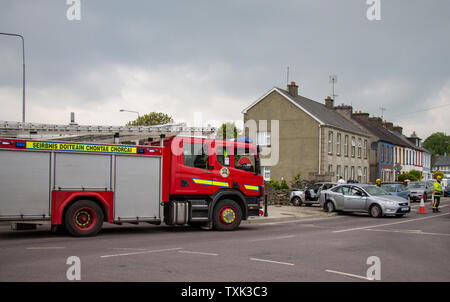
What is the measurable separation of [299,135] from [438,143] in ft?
419

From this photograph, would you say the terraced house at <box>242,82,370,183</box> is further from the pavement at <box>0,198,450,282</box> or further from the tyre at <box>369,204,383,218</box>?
the pavement at <box>0,198,450,282</box>

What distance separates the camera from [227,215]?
15008 mm

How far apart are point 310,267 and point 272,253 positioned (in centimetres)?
172

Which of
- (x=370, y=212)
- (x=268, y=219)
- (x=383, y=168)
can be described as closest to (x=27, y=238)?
(x=268, y=219)

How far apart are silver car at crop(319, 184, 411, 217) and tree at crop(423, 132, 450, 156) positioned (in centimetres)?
14065

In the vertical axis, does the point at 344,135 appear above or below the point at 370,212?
above

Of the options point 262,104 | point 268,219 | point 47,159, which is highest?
point 262,104

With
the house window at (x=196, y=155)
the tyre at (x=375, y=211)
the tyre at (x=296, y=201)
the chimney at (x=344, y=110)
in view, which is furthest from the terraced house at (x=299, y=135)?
the house window at (x=196, y=155)

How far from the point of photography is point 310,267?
28.2ft

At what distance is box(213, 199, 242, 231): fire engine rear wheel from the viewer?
14.8 meters

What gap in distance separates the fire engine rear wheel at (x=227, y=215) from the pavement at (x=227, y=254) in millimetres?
368

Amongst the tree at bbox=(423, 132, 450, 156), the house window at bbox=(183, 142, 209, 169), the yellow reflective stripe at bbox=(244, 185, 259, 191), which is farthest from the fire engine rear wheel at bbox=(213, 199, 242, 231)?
the tree at bbox=(423, 132, 450, 156)

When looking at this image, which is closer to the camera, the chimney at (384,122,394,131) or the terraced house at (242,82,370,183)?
the terraced house at (242,82,370,183)
